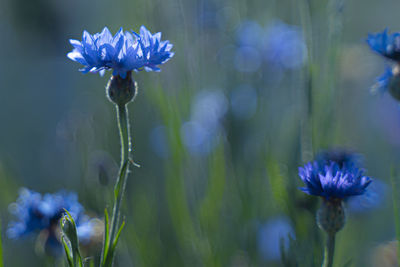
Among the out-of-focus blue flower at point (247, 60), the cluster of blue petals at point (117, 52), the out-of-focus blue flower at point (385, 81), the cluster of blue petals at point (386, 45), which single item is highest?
the out-of-focus blue flower at point (247, 60)

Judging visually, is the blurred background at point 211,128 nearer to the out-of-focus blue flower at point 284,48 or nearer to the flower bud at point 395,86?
the out-of-focus blue flower at point 284,48

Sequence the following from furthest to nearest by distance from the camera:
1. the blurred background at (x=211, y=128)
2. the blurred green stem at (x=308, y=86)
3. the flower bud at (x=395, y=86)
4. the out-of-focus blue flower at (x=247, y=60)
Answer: the out-of-focus blue flower at (x=247, y=60) < the blurred background at (x=211, y=128) < the blurred green stem at (x=308, y=86) < the flower bud at (x=395, y=86)

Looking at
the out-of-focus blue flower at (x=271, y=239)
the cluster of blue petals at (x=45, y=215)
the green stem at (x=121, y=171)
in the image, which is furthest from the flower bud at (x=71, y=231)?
the out-of-focus blue flower at (x=271, y=239)

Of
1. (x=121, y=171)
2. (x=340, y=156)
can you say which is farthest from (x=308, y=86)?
(x=121, y=171)

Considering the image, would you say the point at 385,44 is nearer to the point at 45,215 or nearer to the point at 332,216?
the point at 332,216

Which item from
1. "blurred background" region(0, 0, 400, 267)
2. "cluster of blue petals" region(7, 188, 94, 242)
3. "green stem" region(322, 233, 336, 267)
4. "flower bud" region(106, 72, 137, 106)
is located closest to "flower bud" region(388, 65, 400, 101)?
"blurred background" region(0, 0, 400, 267)
